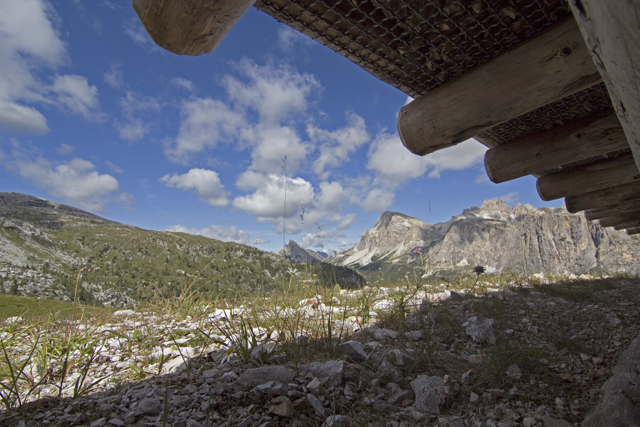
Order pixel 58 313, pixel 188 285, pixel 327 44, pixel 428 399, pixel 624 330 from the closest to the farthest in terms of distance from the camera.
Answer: pixel 428 399, pixel 327 44, pixel 624 330, pixel 58 313, pixel 188 285

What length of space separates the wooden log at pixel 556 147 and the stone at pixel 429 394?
3406 mm

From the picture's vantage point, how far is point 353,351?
2676 millimetres

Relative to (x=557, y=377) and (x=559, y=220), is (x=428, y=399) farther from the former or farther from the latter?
(x=559, y=220)

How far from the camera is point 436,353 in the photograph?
9.08 feet

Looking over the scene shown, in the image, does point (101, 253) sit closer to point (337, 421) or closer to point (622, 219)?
point (337, 421)

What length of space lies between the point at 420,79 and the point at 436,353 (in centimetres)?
268

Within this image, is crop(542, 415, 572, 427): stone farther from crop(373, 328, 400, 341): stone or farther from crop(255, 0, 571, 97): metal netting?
crop(255, 0, 571, 97): metal netting

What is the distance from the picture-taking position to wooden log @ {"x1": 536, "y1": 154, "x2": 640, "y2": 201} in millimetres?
4746

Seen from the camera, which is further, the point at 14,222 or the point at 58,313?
the point at 14,222

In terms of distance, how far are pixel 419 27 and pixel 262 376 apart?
295cm

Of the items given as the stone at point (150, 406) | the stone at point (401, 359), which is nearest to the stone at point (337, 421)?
the stone at point (401, 359)

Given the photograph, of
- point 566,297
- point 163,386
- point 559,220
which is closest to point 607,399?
point 163,386

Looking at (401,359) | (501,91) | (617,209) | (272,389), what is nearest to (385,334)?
(401,359)

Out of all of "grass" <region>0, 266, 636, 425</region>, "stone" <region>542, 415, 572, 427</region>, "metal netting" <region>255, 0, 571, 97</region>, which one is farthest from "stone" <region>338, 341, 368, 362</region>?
"metal netting" <region>255, 0, 571, 97</region>
